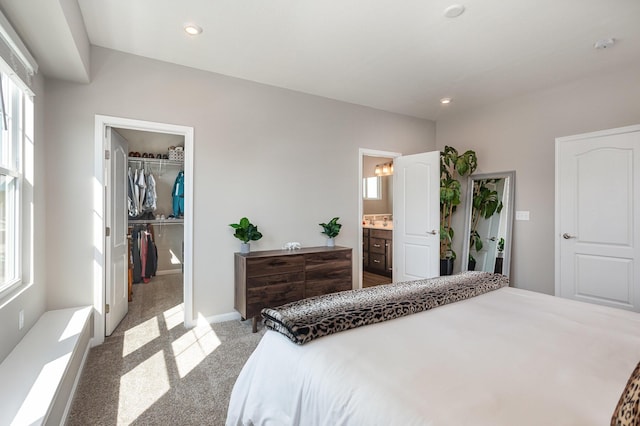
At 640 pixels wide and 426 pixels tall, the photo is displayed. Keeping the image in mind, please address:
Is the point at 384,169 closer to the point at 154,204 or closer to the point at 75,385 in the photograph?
the point at 154,204

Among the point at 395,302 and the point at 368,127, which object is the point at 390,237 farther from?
the point at 395,302

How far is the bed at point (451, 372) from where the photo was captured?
0.87 meters

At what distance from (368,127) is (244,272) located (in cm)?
261

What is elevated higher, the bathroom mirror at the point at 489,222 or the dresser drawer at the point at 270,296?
the bathroom mirror at the point at 489,222

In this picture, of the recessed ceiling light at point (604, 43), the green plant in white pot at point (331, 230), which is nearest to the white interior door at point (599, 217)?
the recessed ceiling light at point (604, 43)

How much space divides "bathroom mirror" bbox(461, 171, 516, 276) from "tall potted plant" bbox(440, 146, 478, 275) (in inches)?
7.8

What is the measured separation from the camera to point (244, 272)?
9.81 ft

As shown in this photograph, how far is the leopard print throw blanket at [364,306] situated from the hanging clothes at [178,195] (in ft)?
13.9

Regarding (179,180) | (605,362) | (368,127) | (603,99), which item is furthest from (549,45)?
(179,180)

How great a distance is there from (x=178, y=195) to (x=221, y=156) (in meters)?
2.43

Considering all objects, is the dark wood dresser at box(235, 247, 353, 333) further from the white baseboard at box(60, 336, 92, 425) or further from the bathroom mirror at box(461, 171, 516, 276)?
Answer: the bathroom mirror at box(461, 171, 516, 276)

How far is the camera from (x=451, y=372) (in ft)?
3.42

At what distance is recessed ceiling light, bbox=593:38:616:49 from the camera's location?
2.60 m

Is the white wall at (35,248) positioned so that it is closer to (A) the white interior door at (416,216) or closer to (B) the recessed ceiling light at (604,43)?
(A) the white interior door at (416,216)
